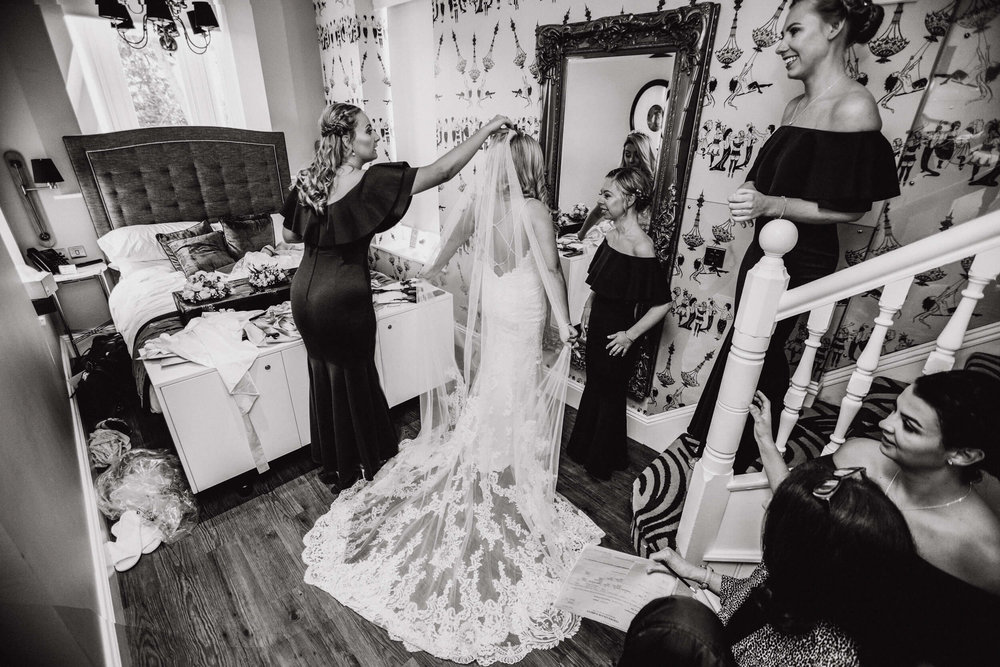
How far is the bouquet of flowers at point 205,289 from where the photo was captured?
9.34 feet

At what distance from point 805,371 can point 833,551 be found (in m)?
0.67

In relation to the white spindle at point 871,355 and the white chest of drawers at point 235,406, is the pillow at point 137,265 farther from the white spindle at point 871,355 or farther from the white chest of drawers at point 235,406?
the white spindle at point 871,355

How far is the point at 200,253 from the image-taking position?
11.8 feet

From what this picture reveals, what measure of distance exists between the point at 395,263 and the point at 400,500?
259cm

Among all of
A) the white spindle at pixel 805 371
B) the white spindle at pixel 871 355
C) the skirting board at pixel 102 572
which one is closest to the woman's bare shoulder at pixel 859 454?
the white spindle at pixel 871 355

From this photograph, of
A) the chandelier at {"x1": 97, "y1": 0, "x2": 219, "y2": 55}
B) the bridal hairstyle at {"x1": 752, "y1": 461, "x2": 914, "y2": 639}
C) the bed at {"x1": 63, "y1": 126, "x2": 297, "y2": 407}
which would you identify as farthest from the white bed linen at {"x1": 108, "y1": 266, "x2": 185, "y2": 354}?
the bridal hairstyle at {"x1": 752, "y1": 461, "x2": 914, "y2": 639}

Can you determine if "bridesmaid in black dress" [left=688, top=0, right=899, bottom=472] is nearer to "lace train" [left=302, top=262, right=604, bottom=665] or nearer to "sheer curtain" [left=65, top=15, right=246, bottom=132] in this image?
"lace train" [left=302, top=262, right=604, bottom=665]

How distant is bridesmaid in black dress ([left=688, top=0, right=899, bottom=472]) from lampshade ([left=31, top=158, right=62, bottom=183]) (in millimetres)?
4740

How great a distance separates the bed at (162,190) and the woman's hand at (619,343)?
2.82 metres

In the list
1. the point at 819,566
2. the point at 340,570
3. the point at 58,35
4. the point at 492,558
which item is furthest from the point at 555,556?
the point at 58,35

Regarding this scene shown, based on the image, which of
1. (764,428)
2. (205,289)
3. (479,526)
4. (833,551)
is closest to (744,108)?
(764,428)

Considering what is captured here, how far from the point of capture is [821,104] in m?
1.52

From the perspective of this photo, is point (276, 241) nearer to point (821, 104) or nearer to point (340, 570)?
point (340, 570)

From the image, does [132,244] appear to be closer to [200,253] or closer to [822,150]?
[200,253]
